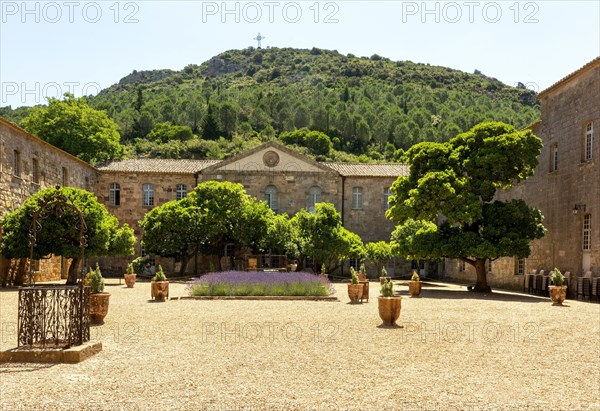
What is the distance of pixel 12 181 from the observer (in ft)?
87.2

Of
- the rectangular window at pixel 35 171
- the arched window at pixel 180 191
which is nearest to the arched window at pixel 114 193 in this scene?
the arched window at pixel 180 191

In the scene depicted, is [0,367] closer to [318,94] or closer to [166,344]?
[166,344]

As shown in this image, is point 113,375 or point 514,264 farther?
point 514,264

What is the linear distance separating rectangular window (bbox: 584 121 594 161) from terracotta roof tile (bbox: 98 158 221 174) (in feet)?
80.1

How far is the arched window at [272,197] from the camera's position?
41281 millimetres

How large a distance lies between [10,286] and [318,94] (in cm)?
8417

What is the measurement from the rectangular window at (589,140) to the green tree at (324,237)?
14.8 meters

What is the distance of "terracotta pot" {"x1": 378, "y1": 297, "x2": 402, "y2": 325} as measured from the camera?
44.4 feet

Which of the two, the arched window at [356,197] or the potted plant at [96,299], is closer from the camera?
the potted plant at [96,299]

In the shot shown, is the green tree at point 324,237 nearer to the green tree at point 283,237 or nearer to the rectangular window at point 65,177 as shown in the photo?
the green tree at point 283,237

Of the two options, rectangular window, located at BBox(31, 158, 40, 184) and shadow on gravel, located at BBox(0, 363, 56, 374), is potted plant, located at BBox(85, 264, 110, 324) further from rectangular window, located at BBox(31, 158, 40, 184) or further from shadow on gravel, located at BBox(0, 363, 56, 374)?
rectangular window, located at BBox(31, 158, 40, 184)

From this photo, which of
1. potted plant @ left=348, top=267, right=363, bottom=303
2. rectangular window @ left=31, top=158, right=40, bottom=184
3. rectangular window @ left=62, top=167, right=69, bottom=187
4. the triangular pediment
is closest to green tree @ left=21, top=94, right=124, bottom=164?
the triangular pediment

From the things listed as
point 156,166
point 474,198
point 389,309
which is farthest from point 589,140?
point 156,166

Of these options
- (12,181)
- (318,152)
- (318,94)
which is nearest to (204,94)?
(318,94)
